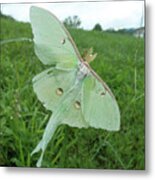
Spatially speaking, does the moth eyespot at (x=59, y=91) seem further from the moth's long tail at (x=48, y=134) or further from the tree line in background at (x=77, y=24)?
the tree line in background at (x=77, y=24)

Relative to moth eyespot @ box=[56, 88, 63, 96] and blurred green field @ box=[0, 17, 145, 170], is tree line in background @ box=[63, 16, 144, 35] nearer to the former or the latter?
blurred green field @ box=[0, 17, 145, 170]

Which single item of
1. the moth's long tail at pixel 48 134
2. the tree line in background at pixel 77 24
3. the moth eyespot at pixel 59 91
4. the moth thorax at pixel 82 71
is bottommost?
the moth's long tail at pixel 48 134

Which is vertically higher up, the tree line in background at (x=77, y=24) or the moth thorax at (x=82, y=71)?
the tree line in background at (x=77, y=24)

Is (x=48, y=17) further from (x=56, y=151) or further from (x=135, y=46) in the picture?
(x=56, y=151)

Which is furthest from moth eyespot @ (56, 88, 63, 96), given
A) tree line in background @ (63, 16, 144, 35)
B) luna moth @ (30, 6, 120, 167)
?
tree line in background @ (63, 16, 144, 35)

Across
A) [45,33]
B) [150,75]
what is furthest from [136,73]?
[45,33]

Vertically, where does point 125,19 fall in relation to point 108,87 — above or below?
above

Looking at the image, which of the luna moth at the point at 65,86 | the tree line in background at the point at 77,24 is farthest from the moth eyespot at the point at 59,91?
the tree line in background at the point at 77,24
